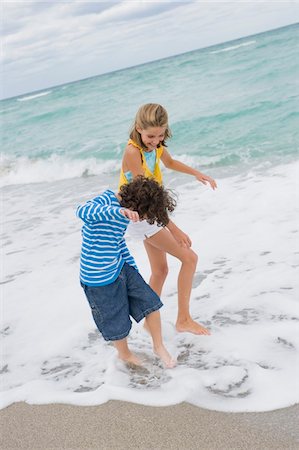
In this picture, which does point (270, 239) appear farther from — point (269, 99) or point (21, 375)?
point (269, 99)

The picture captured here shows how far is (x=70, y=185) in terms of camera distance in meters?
10.3

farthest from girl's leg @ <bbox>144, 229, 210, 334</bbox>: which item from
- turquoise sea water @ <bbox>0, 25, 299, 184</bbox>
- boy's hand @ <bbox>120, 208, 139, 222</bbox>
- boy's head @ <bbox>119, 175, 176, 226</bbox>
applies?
turquoise sea water @ <bbox>0, 25, 299, 184</bbox>

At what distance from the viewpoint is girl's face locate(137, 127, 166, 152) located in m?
3.41

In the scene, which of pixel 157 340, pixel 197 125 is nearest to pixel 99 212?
pixel 157 340

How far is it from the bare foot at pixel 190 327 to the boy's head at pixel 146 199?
3.27 ft

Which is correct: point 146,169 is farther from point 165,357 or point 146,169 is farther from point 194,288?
point 194,288

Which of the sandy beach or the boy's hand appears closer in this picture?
the sandy beach

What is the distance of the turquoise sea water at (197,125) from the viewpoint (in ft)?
36.4

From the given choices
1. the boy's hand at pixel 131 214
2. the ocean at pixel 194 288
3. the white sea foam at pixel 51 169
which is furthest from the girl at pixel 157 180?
the white sea foam at pixel 51 169

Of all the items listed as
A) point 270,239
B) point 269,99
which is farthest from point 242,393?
point 269,99

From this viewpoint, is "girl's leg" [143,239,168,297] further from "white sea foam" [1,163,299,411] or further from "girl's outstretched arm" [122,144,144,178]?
"girl's outstretched arm" [122,144,144,178]

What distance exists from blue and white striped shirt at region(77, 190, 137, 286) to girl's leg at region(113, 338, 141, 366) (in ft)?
1.41

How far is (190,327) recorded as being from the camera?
12.2 feet

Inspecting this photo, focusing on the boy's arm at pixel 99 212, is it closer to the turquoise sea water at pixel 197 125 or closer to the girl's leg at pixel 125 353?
the girl's leg at pixel 125 353
